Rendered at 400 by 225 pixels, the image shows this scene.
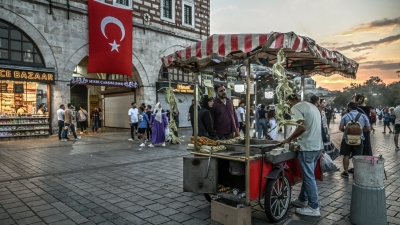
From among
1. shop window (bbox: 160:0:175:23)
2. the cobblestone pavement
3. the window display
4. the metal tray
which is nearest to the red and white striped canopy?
the metal tray

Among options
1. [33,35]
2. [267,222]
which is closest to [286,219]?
[267,222]

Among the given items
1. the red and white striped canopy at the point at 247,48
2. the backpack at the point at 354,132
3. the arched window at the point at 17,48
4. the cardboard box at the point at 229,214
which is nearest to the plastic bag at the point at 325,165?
the backpack at the point at 354,132

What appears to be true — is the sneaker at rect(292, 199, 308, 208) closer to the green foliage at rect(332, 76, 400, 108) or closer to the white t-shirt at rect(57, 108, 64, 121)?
the white t-shirt at rect(57, 108, 64, 121)

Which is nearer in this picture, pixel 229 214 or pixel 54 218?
pixel 229 214

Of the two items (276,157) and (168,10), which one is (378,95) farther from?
(276,157)

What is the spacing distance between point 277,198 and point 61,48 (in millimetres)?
15873

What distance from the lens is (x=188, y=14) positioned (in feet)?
76.9

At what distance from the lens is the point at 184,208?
183 inches

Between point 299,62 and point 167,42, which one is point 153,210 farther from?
point 167,42

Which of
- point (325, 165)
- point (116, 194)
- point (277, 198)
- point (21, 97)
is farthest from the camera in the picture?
point (21, 97)

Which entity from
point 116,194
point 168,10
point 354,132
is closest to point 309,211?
point 354,132

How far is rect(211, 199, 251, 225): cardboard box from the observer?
381 cm

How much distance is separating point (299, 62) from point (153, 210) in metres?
4.15

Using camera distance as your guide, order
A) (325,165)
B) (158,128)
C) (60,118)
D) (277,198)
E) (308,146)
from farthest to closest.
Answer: (60,118)
(158,128)
(325,165)
(308,146)
(277,198)
